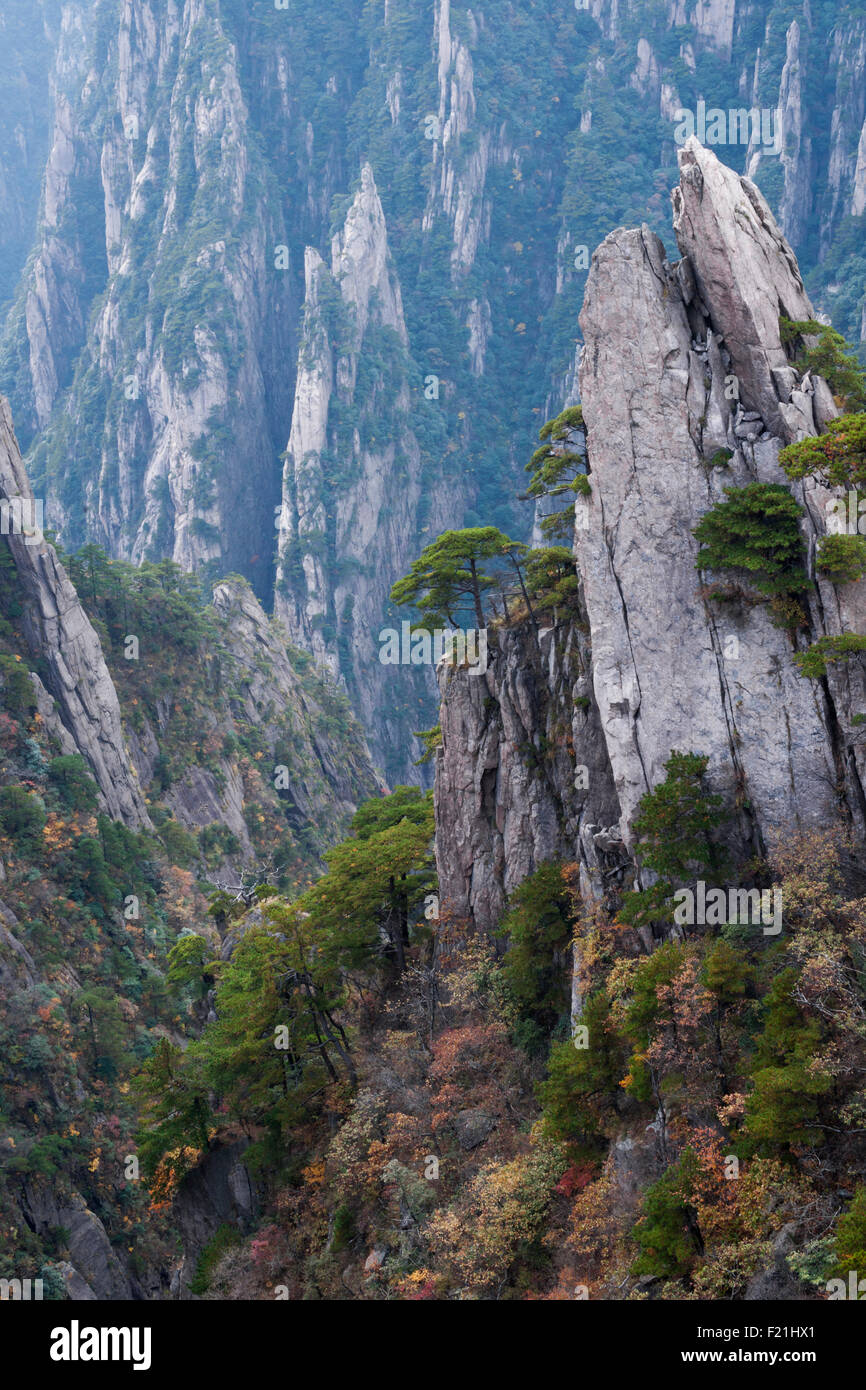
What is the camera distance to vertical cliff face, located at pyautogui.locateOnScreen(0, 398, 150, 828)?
58.1 metres

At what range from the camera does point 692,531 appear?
2784 cm

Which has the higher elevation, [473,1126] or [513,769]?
[513,769]

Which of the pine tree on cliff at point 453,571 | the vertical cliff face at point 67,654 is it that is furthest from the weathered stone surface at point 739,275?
the vertical cliff face at point 67,654

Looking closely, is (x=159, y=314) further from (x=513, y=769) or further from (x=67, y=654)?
(x=513, y=769)

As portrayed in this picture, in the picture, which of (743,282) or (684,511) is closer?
(684,511)

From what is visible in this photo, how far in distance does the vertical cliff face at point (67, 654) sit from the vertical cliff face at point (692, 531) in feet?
113

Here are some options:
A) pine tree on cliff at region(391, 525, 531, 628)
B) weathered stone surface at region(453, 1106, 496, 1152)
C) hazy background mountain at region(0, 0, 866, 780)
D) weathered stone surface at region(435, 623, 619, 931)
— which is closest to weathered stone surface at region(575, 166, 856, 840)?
weathered stone surface at region(435, 623, 619, 931)

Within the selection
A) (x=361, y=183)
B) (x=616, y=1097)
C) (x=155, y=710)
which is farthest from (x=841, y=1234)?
(x=361, y=183)

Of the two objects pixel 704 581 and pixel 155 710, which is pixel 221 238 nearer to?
pixel 155 710

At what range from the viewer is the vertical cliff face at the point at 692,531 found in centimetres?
2589

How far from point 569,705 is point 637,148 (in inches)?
6599

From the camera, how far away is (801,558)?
86.5ft

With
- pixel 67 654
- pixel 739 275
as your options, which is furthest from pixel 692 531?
pixel 67 654

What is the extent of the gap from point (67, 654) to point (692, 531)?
41931 mm
